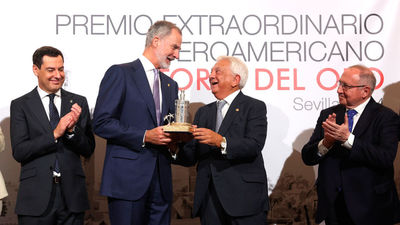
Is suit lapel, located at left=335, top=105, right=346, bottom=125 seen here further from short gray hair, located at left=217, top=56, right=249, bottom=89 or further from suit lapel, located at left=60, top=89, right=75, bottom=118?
suit lapel, located at left=60, top=89, right=75, bottom=118

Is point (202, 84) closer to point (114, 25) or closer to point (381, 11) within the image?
point (114, 25)

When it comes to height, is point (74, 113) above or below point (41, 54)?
below

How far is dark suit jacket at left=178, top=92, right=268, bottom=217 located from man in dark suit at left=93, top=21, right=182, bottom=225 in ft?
1.26

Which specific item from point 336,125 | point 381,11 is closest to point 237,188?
point 336,125

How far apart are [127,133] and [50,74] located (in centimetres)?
99

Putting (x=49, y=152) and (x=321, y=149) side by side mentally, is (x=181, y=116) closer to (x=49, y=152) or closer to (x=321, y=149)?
(x=49, y=152)

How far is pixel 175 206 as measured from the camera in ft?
16.0

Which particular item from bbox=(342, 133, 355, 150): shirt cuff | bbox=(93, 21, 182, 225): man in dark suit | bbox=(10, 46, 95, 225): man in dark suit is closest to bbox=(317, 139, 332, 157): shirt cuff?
bbox=(342, 133, 355, 150): shirt cuff

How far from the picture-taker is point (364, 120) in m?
3.86

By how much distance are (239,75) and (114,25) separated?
149 centimetres

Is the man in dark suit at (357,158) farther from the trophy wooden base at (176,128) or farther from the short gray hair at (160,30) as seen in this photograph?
the short gray hair at (160,30)

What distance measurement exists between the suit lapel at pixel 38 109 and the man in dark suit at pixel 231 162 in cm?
100

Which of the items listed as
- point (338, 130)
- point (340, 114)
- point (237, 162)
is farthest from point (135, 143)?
point (340, 114)

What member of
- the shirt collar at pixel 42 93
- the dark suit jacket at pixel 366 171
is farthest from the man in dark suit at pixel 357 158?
the shirt collar at pixel 42 93
